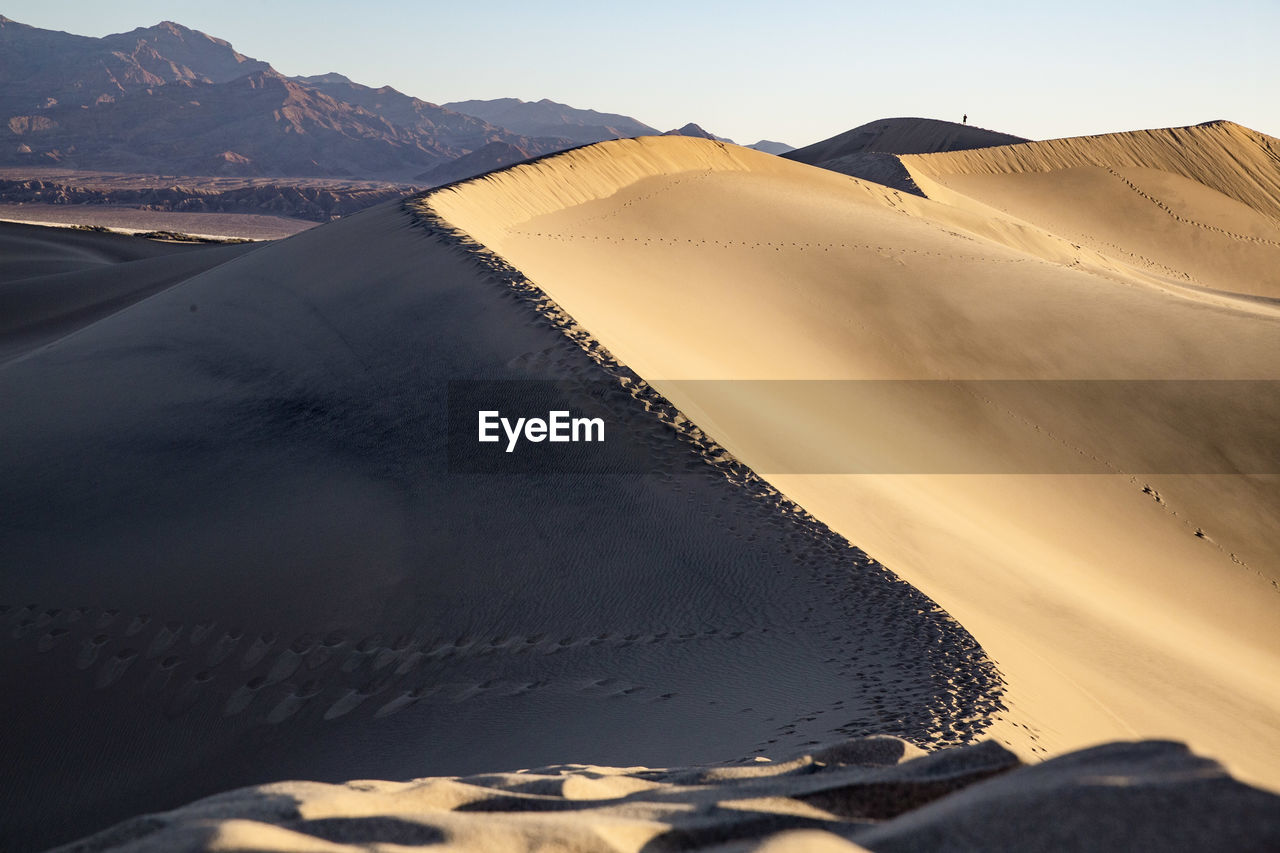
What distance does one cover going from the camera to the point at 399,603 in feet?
13.9

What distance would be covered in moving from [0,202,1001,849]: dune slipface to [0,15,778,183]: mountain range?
81.6 meters

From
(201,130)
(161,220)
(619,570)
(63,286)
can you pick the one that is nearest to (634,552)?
(619,570)

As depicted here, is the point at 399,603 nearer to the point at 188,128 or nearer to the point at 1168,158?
the point at 1168,158

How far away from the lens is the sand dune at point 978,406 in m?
4.62

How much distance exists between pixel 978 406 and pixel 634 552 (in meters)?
5.78

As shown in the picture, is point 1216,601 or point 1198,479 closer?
point 1216,601

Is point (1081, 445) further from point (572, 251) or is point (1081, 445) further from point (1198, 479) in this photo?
point (572, 251)

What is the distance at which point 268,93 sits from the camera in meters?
113

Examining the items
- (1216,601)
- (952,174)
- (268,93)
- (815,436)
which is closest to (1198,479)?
(1216,601)

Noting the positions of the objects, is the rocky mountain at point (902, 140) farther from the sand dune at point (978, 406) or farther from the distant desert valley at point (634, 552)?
the distant desert valley at point (634, 552)

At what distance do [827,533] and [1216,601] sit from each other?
3.79 metres

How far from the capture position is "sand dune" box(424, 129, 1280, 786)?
4.62 metres

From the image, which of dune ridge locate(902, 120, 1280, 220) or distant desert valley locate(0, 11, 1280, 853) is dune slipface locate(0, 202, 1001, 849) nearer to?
distant desert valley locate(0, 11, 1280, 853)

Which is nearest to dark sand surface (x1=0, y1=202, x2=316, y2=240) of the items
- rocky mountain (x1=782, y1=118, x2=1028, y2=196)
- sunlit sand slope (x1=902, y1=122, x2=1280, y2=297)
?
rocky mountain (x1=782, y1=118, x2=1028, y2=196)
